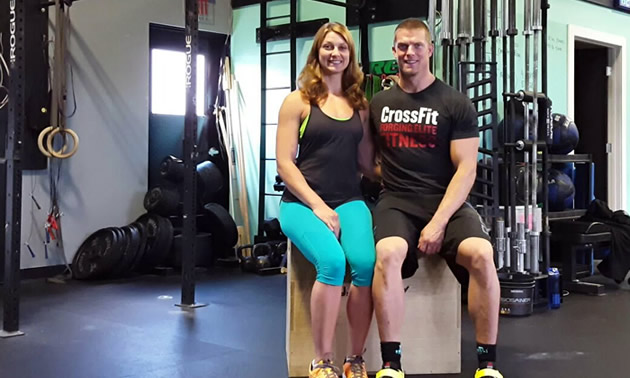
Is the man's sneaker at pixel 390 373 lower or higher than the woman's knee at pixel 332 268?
lower

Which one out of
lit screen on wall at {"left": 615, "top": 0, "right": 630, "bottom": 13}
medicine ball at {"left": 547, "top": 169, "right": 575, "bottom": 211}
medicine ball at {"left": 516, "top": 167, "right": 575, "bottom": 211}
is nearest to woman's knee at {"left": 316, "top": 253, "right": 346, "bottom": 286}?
medicine ball at {"left": 516, "top": 167, "right": 575, "bottom": 211}

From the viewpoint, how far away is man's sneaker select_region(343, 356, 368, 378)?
2.61m

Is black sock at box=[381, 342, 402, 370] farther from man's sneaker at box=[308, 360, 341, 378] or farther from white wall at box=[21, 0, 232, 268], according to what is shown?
white wall at box=[21, 0, 232, 268]

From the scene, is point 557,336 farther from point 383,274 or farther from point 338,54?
point 338,54

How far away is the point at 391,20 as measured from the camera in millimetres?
5715

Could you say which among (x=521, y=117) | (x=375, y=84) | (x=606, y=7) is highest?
(x=606, y=7)

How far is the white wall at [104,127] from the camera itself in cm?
562

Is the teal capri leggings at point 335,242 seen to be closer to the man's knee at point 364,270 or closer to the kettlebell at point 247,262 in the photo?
the man's knee at point 364,270

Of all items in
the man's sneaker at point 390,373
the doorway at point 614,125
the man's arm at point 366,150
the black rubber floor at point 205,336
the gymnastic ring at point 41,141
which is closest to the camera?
the man's sneaker at point 390,373

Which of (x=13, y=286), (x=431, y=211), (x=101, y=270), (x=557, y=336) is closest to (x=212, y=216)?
(x=101, y=270)

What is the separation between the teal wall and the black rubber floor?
186 cm

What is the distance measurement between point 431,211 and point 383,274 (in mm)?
352

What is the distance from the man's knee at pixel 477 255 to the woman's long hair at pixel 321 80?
0.69 m

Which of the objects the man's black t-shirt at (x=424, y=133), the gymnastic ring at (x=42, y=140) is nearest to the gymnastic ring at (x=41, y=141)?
the gymnastic ring at (x=42, y=140)
